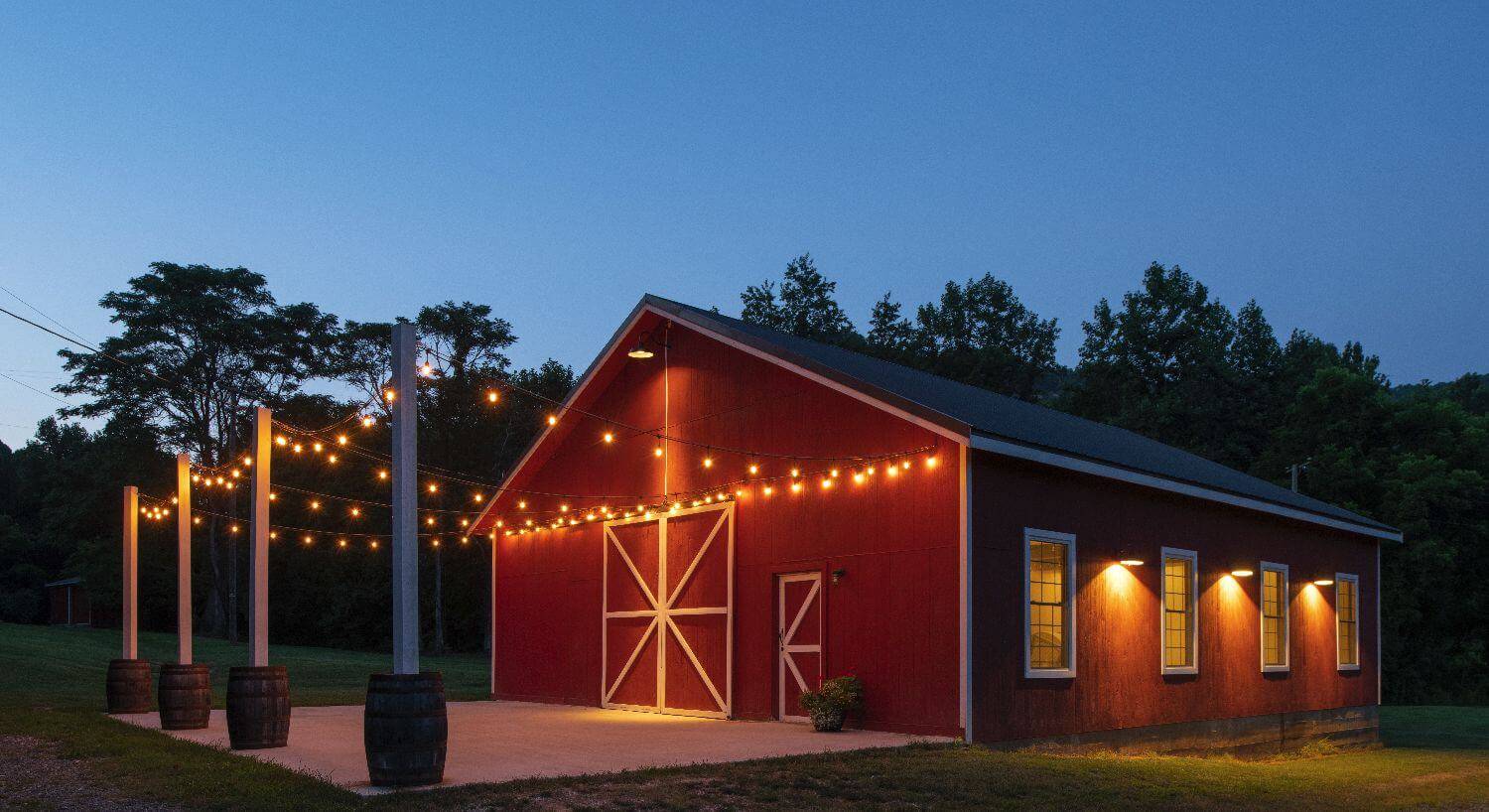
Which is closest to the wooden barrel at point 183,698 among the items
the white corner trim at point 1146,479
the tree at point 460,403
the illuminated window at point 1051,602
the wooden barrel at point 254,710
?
the wooden barrel at point 254,710

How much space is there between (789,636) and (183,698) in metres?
6.94

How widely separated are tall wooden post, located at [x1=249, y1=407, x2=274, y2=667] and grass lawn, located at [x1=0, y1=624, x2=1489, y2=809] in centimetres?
122

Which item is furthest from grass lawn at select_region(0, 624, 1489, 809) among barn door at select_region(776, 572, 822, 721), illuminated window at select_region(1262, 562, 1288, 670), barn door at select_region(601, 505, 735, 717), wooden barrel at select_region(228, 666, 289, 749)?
barn door at select_region(601, 505, 735, 717)

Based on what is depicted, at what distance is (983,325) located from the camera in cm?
5453

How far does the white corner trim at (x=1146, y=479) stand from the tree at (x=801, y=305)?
1218 inches


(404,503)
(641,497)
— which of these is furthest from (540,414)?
(404,503)

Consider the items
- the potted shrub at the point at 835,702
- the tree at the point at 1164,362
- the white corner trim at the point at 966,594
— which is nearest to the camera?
the white corner trim at the point at 966,594

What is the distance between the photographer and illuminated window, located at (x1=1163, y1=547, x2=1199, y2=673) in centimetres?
1614

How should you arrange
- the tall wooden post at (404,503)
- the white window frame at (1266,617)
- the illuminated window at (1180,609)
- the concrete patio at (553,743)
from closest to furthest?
1. the tall wooden post at (404,503)
2. the concrete patio at (553,743)
3. the illuminated window at (1180,609)
4. the white window frame at (1266,617)

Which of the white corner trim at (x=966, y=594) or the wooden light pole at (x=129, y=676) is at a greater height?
the white corner trim at (x=966, y=594)

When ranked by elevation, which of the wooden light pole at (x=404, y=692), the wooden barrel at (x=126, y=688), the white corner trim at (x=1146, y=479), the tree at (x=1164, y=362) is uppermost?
the tree at (x=1164, y=362)

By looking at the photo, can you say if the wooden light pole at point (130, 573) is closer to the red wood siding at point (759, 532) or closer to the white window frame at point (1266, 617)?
the red wood siding at point (759, 532)

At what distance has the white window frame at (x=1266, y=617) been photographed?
1817cm

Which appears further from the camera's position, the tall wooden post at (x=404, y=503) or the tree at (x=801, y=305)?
the tree at (x=801, y=305)
